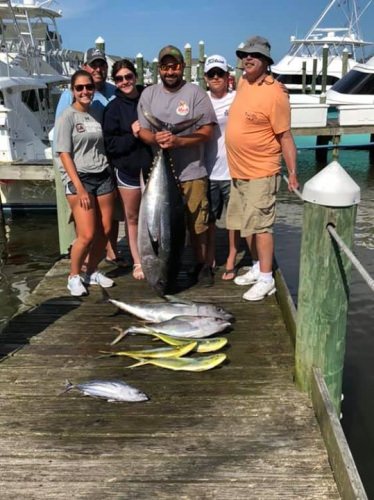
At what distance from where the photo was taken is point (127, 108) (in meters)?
4.11

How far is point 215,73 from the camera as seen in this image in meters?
4.09

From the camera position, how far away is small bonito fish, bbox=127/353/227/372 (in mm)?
Result: 3166

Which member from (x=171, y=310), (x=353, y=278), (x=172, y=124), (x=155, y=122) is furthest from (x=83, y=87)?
(x=353, y=278)

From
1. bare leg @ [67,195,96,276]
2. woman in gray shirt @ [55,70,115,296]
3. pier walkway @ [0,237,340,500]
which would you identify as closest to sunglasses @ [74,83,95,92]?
woman in gray shirt @ [55,70,115,296]

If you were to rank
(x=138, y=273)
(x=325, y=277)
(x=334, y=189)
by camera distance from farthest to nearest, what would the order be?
(x=138, y=273), (x=325, y=277), (x=334, y=189)

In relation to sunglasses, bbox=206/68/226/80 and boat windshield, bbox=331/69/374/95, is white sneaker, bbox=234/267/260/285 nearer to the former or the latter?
sunglasses, bbox=206/68/226/80

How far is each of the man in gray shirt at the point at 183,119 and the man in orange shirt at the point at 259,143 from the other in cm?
26

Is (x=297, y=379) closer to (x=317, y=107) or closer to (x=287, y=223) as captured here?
(x=287, y=223)

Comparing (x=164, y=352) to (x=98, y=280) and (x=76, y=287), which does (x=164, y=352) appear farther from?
(x=98, y=280)

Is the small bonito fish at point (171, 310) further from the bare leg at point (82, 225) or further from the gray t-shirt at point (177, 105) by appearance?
the gray t-shirt at point (177, 105)

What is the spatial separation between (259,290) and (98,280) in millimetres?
1409

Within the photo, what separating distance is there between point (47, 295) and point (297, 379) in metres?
2.41

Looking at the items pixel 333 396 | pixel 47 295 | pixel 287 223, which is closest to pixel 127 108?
pixel 47 295

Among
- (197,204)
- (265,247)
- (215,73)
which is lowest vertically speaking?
(265,247)
